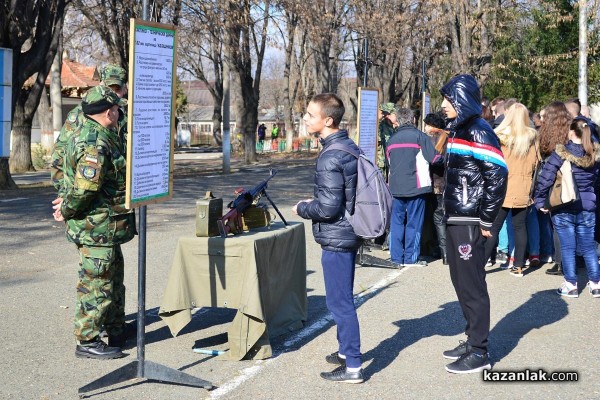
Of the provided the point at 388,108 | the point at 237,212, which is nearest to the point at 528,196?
the point at 388,108

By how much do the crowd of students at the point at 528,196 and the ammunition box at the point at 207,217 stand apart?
2188 millimetres

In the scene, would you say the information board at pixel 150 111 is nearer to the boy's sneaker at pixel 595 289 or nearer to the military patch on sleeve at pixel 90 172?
the military patch on sleeve at pixel 90 172

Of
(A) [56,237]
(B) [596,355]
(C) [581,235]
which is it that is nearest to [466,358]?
(B) [596,355]

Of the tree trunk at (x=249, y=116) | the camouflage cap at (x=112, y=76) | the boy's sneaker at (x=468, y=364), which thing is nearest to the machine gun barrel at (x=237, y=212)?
the camouflage cap at (x=112, y=76)

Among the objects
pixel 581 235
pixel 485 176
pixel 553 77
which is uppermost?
pixel 553 77

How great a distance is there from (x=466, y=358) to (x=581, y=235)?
351 cm

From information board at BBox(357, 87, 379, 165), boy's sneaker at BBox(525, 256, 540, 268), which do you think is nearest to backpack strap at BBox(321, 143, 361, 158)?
information board at BBox(357, 87, 379, 165)

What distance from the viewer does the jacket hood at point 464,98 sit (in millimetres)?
6270

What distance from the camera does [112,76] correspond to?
665cm

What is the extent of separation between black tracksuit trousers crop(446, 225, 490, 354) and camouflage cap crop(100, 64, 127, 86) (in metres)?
2.81

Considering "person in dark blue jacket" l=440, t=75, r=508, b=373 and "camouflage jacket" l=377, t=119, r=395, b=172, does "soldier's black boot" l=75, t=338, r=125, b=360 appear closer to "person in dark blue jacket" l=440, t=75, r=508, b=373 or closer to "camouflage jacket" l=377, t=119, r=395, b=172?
"person in dark blue jacket" l=440, t=75, r=508, b=373

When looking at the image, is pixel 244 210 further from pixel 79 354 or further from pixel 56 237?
pixel 56 237

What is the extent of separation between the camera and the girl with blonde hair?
9719 millimetres

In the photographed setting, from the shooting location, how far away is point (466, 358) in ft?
20.8
